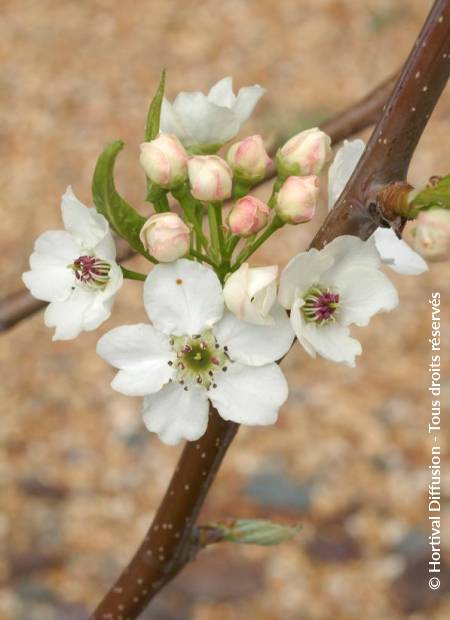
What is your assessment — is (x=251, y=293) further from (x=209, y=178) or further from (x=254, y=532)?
(x=254, y=532)

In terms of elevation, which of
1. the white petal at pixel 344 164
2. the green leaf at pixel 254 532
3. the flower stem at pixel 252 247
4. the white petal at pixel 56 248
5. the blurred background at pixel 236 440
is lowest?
the blurred background at pixel 236 440

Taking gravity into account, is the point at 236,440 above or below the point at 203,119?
below

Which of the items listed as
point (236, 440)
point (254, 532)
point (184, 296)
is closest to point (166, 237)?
point (184, 296)

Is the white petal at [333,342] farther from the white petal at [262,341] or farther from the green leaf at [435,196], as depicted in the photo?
the green leaf at [435,196]

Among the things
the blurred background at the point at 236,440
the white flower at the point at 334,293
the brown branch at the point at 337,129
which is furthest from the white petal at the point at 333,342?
the blurred background at the point at 236,440

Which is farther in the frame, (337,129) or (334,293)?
(337,129)

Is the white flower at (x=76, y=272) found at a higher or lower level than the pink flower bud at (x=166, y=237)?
lower

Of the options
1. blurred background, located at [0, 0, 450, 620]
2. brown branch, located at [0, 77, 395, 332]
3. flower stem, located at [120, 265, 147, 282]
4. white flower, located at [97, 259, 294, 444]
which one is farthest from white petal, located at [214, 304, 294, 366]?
blurred background, located at [0, 0, 450, 620]
